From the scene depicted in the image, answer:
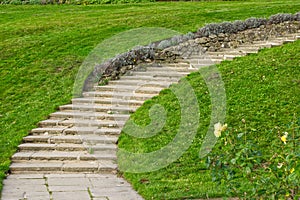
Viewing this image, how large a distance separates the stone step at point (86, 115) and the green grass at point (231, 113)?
0.28 m

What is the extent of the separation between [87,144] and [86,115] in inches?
45.5

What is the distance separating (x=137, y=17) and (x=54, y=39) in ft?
9.70

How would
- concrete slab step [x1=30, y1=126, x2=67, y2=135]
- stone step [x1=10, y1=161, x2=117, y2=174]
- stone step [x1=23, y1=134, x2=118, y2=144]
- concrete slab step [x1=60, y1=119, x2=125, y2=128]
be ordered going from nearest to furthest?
1. stone step [x1=10, y1=161, x2=117, y2=174]
2. stone step [x1=23, y1=134, x2=118, y2=144]
3. concrete slab step [x1=30, y1=126, x2=67, y2=135]
4. concrete slab step [x1=60, y1=119, x2=125, y2=128]

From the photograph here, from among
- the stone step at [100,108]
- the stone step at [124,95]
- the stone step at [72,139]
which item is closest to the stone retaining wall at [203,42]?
the stone step at [124,95]

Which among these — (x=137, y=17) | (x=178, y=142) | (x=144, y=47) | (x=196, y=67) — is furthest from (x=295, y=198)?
(x=137, y=17)

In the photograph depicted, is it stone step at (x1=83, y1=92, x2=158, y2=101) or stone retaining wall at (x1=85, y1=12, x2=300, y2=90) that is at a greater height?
stone retaining wall at (x1=85, y1=12, x2=300, y2=90)

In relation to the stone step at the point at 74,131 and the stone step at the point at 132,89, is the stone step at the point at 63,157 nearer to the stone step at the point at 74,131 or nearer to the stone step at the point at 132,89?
the stone step at the point at 74,131

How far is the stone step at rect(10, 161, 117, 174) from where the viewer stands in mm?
8141

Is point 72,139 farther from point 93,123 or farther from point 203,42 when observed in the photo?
point 203,42

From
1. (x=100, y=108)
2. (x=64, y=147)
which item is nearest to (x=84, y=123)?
(x=100, y=108)

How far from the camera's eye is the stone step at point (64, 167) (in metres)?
8.14

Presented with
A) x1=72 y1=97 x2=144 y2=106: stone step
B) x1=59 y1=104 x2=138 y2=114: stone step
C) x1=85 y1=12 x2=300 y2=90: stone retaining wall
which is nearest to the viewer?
x1=59 y1=104 x2=138 y2=114: stone step

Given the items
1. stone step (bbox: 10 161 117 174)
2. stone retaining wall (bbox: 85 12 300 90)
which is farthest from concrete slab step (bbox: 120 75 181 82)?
stone step (bbox: 10 161 117 174)

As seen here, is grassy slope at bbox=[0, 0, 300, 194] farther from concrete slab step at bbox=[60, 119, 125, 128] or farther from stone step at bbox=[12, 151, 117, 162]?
concrete slab step at bbox=[60, 119, 125, 128]
